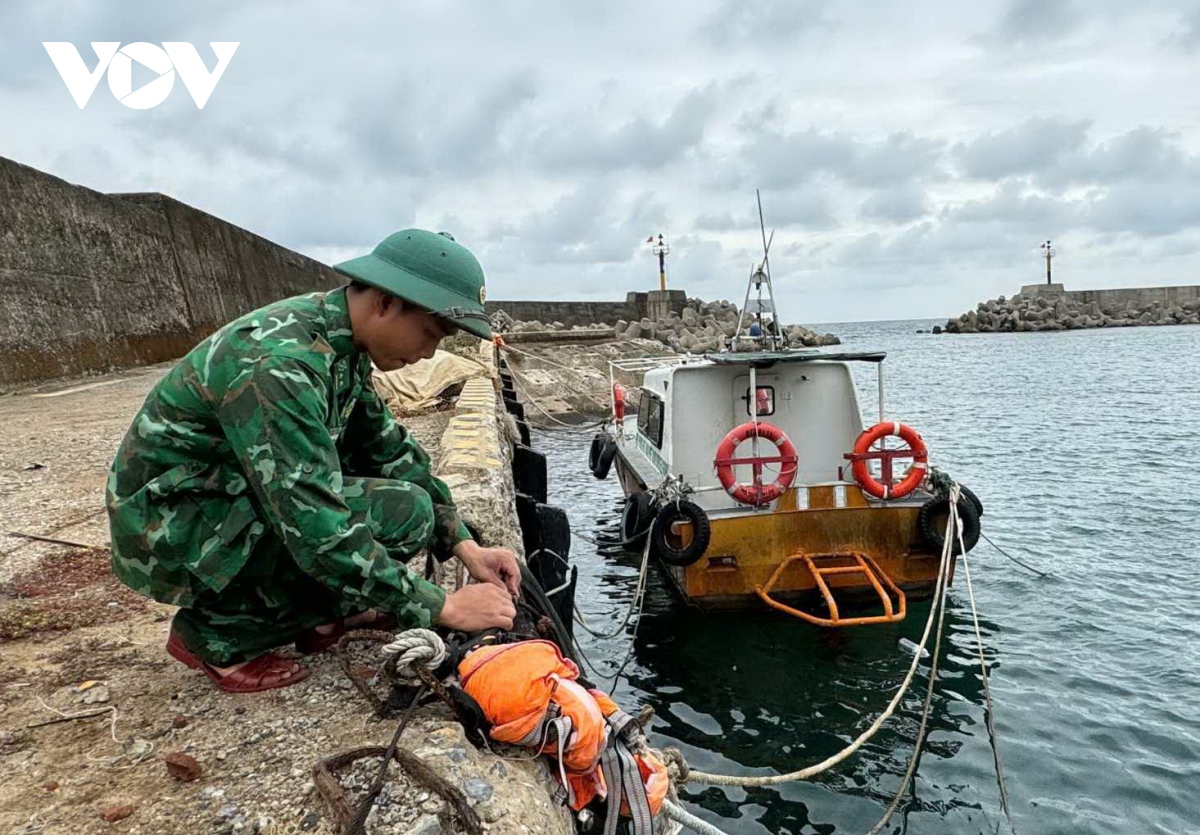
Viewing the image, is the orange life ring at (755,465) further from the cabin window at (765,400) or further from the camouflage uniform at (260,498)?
the camouflage uniform at (260,498)

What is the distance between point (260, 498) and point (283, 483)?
0.34 feet

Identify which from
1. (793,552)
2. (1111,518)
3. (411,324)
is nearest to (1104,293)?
(1111,518)

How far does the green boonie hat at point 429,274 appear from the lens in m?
2.19

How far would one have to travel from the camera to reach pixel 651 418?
10242 millimetres

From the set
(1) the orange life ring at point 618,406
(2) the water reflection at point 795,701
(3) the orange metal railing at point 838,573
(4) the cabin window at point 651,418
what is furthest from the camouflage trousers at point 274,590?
(1) the orange life ring at point 618,406

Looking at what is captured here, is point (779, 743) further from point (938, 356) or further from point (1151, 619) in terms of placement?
point (938, 356)

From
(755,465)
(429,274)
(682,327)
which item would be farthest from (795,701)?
(682,327)

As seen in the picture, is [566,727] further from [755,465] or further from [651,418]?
[651,418]

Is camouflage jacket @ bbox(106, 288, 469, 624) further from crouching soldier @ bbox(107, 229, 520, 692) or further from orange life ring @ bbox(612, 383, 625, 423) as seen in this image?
orange life ring @ bbox(612, 383, 625, 423)

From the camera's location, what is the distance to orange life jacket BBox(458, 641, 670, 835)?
2.18 metres

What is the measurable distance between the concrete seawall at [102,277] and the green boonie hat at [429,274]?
9.88 metres

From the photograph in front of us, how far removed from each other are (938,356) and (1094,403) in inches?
1315

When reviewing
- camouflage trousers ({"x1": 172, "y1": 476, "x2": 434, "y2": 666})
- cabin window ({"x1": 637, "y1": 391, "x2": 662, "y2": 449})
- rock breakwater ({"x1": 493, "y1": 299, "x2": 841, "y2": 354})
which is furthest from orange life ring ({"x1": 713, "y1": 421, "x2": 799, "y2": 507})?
rock breakwater ({"x1": 493, "y1": 299, "x2": 841, "y2": 354})

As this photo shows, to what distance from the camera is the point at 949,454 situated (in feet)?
57.7
